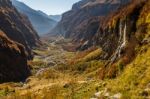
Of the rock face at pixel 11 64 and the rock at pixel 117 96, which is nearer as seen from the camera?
the rock at pixel 117 96

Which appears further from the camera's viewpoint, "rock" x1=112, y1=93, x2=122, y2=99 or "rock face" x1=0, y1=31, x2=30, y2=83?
"rock face" x1=0, y1=31, x2=30, y2=83

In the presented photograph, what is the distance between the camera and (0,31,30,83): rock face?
118 metres

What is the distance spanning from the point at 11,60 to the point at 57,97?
81089 mm

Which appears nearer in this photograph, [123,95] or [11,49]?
[123,95]

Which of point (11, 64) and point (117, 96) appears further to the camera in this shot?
point (11, 64)

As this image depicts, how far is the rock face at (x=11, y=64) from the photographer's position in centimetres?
11753

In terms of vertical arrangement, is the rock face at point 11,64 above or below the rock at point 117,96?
above

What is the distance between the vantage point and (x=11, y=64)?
417ft

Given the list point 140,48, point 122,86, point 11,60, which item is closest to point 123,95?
point 122,86

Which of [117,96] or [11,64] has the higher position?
[11,64]

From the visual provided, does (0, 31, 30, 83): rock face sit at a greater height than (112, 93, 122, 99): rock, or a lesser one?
greater

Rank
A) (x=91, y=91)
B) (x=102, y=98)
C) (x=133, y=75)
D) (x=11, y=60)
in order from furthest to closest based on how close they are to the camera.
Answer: (x=11, y=60), (x=91, y=91), (x=133, y=75), (x=102, y=98)

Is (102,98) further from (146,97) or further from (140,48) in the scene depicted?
(140,48)

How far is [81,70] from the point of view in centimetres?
11812
